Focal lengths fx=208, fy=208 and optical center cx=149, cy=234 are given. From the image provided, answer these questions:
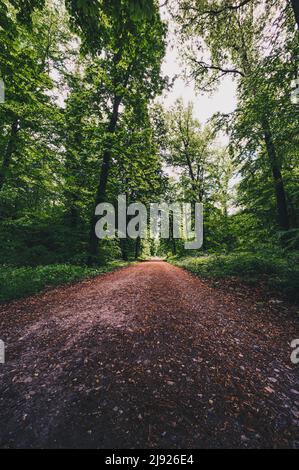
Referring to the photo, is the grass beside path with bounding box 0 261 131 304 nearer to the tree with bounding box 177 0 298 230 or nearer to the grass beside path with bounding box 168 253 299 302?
the grass beside path with bounding box 168 253 299 302

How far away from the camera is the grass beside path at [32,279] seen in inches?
262

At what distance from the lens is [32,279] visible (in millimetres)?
7840

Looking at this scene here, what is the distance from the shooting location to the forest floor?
1.95 m

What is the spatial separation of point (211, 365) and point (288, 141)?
6655mm

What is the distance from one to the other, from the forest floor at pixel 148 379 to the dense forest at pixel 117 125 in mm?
3032

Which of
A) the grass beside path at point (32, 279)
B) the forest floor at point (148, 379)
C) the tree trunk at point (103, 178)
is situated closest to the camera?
the forest floor at point (148, 379)

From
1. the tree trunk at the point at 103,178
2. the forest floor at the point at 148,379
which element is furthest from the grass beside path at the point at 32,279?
the tree trunk at the point at 103,178

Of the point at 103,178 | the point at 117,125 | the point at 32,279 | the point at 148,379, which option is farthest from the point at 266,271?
the point at 117,125

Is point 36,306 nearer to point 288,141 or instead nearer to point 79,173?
point 288,141

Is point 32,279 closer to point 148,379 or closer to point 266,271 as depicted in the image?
point 148,379

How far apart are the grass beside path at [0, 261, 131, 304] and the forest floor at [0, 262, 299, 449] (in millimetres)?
1721

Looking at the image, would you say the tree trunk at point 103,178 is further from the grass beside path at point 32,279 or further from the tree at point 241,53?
the tree at point 241,53

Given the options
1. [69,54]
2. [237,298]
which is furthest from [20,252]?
[69,54]


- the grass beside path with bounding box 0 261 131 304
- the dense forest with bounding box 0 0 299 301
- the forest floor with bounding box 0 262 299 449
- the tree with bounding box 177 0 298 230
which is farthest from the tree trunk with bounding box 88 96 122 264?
the forest floor with bounding box 0 262 299 449
